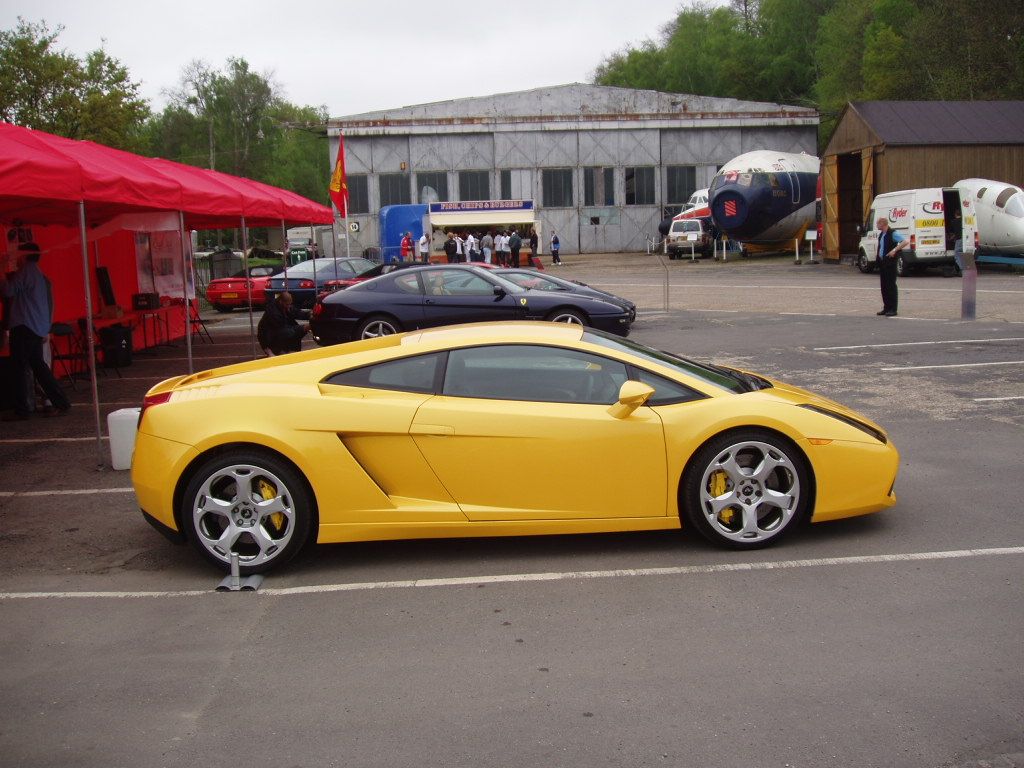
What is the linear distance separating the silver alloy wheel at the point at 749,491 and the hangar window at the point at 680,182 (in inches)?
2004

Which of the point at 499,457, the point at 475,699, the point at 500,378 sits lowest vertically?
the point at 475,699

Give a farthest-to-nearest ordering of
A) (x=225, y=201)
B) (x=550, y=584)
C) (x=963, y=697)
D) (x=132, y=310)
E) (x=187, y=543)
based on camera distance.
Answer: (x=132, y=310)
(x=225, y=201)
(x=187, y=543)
(x=550, y=584)
(x=963, y=697)

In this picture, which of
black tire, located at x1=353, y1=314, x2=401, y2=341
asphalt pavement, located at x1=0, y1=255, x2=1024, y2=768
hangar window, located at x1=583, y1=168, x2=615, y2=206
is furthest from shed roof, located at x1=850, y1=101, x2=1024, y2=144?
asphalt pavement, located at x1=0, y1=255, x2=1024, y2=768

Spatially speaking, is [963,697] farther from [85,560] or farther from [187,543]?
[85,560]

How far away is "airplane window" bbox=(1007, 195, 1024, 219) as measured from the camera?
29031 millimetres

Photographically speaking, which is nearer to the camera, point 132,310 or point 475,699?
point 475,699

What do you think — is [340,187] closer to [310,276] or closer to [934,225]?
[310,276]

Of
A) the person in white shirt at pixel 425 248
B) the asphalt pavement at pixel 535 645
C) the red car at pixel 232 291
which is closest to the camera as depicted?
the asphalt pavement at pixel 535 645

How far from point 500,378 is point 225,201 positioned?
8.37 metres

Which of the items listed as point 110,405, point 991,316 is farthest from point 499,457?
point 991,316

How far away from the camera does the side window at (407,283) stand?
50.3 ft

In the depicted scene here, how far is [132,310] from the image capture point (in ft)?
57.0

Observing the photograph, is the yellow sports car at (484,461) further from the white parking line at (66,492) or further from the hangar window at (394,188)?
the hangar window at (394,188)

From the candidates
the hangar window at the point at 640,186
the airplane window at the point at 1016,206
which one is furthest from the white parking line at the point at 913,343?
the hangar window at the point at 640,186
